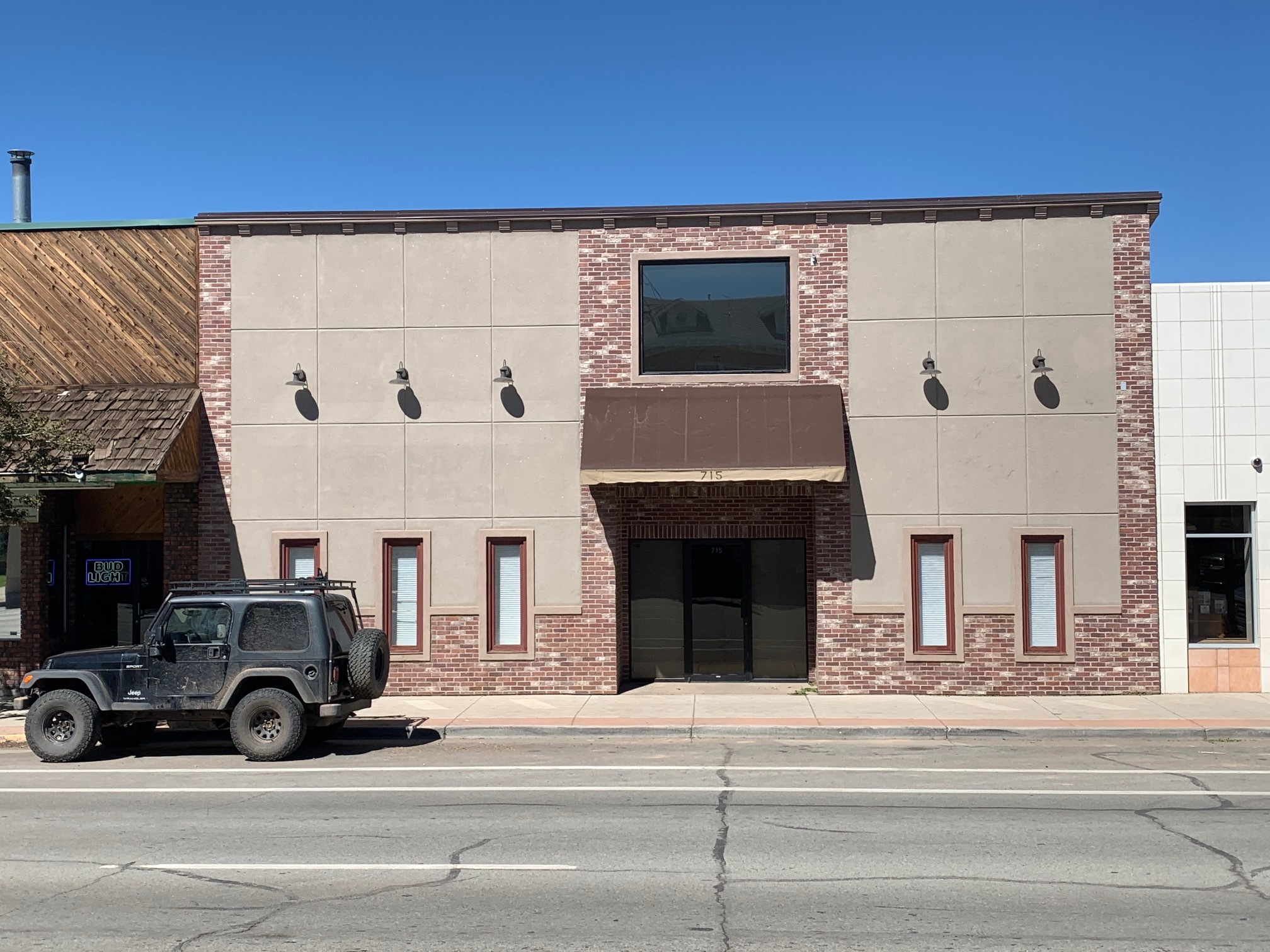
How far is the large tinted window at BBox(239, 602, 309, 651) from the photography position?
1307cm

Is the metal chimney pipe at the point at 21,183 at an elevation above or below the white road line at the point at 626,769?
above

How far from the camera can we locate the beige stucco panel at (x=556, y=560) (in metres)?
18.0

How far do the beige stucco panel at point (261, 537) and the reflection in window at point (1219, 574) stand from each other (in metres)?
13.7

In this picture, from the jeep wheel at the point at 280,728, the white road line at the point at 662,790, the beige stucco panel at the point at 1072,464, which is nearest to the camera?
the white road line at the point at 662,790

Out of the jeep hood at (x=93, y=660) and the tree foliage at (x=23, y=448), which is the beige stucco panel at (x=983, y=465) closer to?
the jeep hood at (x=93, y=660)

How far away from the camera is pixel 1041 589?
17.7m

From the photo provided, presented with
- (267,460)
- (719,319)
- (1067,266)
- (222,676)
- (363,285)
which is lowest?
(222,676)

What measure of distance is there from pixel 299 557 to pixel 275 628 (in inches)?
213

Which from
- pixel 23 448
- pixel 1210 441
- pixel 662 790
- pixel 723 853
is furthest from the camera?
pixel 1210 441

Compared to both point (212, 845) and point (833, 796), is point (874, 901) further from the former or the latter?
point (212, 845)

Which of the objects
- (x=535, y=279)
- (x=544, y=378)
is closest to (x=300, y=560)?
(x=544, y=378)

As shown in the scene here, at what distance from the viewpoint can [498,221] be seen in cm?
1809

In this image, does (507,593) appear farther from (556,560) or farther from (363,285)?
(363,285)

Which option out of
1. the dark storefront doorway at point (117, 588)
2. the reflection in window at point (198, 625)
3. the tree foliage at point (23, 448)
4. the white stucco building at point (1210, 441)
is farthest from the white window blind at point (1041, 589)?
the tree foliage at point (23, 448)
